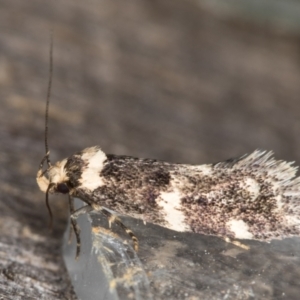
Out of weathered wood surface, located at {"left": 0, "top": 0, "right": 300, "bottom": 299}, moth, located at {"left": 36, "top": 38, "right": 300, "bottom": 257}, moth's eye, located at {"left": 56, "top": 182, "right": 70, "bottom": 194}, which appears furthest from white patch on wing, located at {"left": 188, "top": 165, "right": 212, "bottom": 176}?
weathered wood surface, located at {"left": 0, "top": 0, "right": 300, "bottom": 299}

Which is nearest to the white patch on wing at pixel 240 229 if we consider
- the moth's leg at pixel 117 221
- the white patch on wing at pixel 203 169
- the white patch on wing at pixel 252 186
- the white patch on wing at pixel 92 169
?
the white patch on wing at pixel 252 186

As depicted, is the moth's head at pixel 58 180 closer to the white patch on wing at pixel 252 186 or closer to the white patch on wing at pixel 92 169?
the white patch on wing at pixel 92 169

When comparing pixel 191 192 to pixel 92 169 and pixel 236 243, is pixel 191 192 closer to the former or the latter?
pixel 236 243

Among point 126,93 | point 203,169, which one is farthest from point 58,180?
point 126,93

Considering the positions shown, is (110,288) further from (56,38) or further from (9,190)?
(56,38)

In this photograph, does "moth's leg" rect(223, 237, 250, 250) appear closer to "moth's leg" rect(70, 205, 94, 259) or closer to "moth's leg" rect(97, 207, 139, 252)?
"moth's leg" rect(97, 207, 139, 252)

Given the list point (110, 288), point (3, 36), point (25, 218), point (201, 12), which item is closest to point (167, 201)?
point (110, 288)
